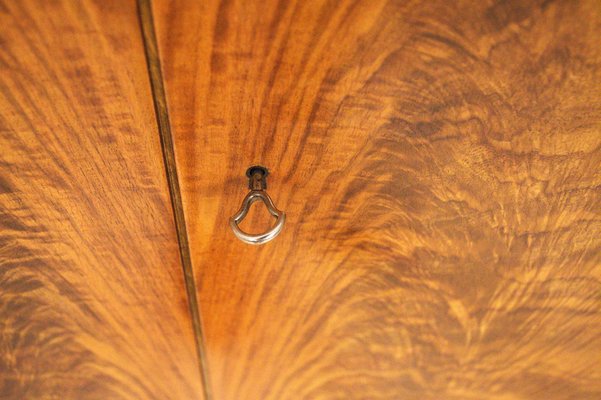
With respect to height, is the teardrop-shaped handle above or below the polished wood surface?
below

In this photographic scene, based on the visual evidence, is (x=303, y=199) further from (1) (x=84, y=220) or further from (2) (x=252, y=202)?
(1) (x=84, y=220)

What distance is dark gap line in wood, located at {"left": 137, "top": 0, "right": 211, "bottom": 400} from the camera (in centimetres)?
28

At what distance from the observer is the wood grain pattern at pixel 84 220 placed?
0.29 metres

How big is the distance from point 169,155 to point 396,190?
16 cm

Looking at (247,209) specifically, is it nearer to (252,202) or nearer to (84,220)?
(252,202)

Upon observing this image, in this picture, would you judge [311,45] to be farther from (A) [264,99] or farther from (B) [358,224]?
(B) [358,224]

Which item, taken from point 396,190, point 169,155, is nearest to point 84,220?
point 169,155

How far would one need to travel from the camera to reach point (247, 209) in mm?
357

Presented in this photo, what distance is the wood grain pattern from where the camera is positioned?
29 centimetres

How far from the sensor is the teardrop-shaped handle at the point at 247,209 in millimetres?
345

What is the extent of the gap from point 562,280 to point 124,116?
1.22 ft

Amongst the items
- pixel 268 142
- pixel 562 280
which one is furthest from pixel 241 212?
pixel 562 280

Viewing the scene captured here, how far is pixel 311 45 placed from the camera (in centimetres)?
30

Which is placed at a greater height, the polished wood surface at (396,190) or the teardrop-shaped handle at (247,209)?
the polished wood surface at (396,190)
